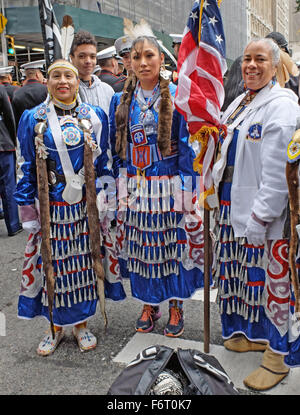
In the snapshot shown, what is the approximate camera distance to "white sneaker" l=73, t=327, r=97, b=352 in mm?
3119

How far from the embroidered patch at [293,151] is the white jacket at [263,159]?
17 centimetres

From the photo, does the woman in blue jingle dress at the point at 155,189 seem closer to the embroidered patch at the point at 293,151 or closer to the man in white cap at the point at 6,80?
the embroidered patch at the point at 293,151

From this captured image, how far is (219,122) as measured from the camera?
9.12 ft

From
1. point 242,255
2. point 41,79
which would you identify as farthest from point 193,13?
point 41,79

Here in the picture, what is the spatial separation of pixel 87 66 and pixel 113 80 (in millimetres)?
2195

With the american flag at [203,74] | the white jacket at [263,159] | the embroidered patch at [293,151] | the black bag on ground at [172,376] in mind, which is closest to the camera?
the black bag on ground at [172,376]

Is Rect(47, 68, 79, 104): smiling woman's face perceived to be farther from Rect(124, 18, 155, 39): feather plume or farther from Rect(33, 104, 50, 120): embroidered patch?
Rect(124, 18, 155, 39): feather plume

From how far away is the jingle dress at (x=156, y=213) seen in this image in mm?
3051

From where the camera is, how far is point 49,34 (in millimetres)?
3254

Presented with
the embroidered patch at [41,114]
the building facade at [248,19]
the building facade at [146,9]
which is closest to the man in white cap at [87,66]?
the embroidered patch at [41,114]

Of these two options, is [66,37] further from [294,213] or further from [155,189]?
[294,213]

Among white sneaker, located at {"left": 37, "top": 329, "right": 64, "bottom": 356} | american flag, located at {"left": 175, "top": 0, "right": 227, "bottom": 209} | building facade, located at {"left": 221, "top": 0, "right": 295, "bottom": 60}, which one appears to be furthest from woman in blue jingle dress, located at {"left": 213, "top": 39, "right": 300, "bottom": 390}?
building facade, located at {"left": 221, "top": 0, "right": 295, "bottom": 60}

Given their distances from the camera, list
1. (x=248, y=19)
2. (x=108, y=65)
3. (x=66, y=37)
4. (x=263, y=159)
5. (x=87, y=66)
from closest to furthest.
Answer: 1. (x=263, y=159)
2. (x=66, y=37)
3. (x=87, y=66)
4. (x=108, y=65)
5. (x=248, y=19)

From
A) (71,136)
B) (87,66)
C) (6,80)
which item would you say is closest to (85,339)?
(71,136)
